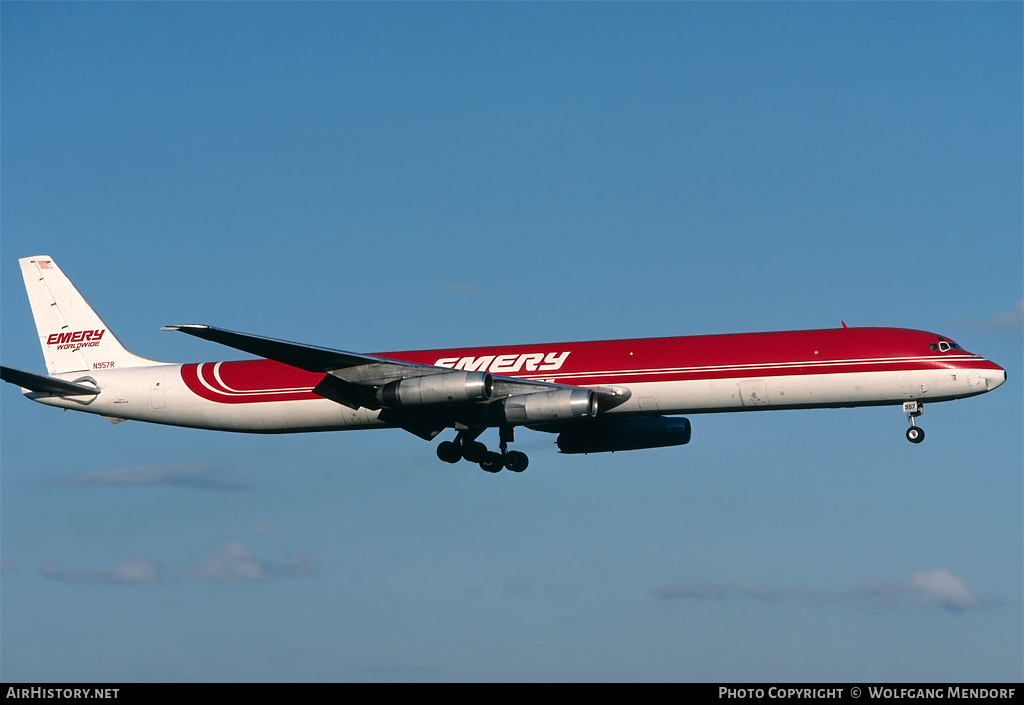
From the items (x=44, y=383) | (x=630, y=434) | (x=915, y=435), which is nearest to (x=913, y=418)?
(x=915, y=435)

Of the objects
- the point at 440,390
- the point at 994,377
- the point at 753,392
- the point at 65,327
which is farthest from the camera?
the point at 65,327

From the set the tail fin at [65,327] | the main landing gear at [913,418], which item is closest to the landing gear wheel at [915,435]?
the main landing gear at [913,418]

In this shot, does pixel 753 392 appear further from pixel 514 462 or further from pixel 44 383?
pixel 44 383

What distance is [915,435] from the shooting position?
5206 cm

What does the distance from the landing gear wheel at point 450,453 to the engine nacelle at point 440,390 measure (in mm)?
5666

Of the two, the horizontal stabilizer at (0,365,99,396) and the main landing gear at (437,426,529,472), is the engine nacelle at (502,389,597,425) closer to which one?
the main landing gear at (437,426,529,472)

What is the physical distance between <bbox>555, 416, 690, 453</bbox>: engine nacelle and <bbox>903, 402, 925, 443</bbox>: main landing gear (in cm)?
969

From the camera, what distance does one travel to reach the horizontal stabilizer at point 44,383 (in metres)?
57.6

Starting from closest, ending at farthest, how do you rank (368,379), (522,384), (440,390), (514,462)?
(440,390) → (522,384) → (368,379) → (514,462)

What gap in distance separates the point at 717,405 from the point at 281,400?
1759 cm

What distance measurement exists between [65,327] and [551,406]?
24.2 m

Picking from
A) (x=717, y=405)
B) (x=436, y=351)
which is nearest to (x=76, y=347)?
(x=436, y=351)

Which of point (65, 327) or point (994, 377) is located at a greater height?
point (65, 327)
